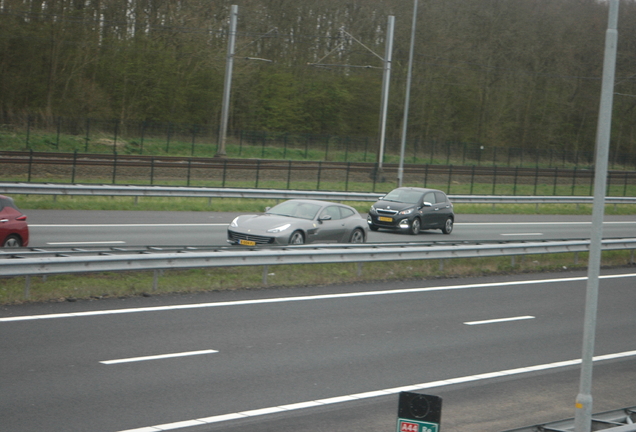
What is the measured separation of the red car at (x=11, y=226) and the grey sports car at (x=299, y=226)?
15.4 feet

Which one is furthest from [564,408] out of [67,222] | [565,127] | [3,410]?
[565,127]

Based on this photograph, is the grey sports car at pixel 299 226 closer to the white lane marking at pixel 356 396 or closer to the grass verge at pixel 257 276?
the grass verge at pixel 257 276

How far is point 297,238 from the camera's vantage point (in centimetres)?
1872

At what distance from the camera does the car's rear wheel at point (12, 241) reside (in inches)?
604

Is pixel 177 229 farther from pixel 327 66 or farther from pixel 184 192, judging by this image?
pixel 327 66

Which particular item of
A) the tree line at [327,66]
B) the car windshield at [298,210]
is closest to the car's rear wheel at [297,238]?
the car windshield at [298,210]

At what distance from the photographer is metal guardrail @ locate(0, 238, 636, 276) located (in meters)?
12.5

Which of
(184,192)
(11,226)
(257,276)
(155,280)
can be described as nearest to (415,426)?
(155,280)

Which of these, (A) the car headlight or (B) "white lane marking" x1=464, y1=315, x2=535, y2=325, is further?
(A) the car headlight

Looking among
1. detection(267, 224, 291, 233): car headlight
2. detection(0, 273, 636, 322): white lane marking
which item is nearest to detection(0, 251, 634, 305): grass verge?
detection(0, 273, 636, 322): white lane marking

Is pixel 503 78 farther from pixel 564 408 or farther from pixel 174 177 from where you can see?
pixel 564 408

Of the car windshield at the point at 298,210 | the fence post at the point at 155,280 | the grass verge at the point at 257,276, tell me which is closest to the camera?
the grass verge at the point at 257,276

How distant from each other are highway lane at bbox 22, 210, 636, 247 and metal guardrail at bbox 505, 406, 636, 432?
1316 cm

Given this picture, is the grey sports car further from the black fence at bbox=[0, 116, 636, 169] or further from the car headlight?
the black fence at bbox=[0, 116, 636, 169]
